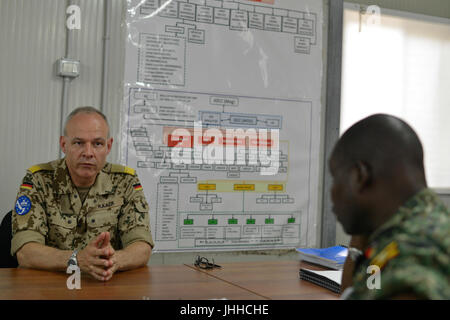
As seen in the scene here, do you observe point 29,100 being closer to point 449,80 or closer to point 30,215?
point 30,215

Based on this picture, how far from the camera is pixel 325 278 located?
1.54m

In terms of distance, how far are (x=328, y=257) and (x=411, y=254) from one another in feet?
4.38

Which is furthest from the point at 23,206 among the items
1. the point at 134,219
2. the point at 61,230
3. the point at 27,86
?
the point at 27,86

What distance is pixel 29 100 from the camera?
2.51 meters

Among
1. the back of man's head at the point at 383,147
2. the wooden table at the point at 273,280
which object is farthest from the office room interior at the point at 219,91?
the back of man's head at the point at 383,147

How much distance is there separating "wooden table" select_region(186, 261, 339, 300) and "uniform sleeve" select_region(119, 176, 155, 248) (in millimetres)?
332

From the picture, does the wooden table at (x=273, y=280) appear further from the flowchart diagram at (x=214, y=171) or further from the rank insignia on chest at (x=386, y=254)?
the flowchart diagram at (x=214, y=171)

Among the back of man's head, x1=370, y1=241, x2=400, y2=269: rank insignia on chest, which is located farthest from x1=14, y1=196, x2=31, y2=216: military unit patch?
x1=370, y1=241, x2=400, y2=269: rank insignia on chest

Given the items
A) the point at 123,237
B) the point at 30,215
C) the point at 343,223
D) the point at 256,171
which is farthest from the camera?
the point at 256,171

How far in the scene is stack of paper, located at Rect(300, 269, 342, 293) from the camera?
1493 mm

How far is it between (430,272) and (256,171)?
240 centimetres

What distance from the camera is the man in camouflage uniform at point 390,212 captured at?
1.97 feet

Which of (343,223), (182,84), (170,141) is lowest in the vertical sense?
(343,223)
